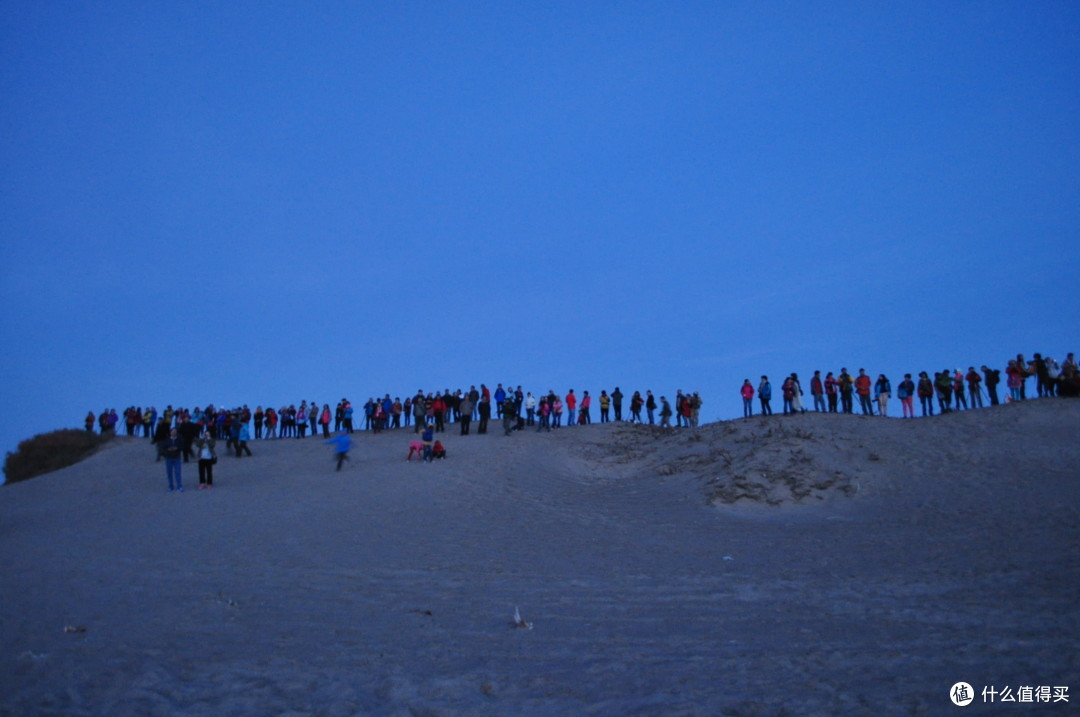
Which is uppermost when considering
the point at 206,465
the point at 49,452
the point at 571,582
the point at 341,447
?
the point at 49,452

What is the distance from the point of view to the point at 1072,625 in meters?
7.94

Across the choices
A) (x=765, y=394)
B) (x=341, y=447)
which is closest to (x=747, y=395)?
(x=765, y=394)

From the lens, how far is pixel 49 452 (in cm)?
3259

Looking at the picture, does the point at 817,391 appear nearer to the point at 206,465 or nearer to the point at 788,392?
the point at 788,392

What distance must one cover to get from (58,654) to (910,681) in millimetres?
8543

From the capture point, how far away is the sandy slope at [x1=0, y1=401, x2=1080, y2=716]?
6477 millimetres

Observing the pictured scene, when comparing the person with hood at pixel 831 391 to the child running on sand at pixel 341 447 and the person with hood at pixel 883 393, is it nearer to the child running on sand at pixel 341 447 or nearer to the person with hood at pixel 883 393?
the person with hood at pixel 883 393

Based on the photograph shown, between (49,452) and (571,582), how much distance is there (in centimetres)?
3217

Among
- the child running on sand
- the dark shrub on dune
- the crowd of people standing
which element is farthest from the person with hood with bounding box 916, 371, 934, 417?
the dark shrub on dune

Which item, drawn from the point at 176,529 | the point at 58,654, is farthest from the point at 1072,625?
the point at 176,529

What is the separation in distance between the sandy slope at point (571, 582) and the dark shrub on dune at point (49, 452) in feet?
27.1

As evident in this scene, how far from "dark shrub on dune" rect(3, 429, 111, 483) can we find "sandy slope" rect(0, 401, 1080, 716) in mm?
8263

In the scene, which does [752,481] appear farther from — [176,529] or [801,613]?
[176,529]

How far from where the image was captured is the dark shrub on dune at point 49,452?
1240 inches
